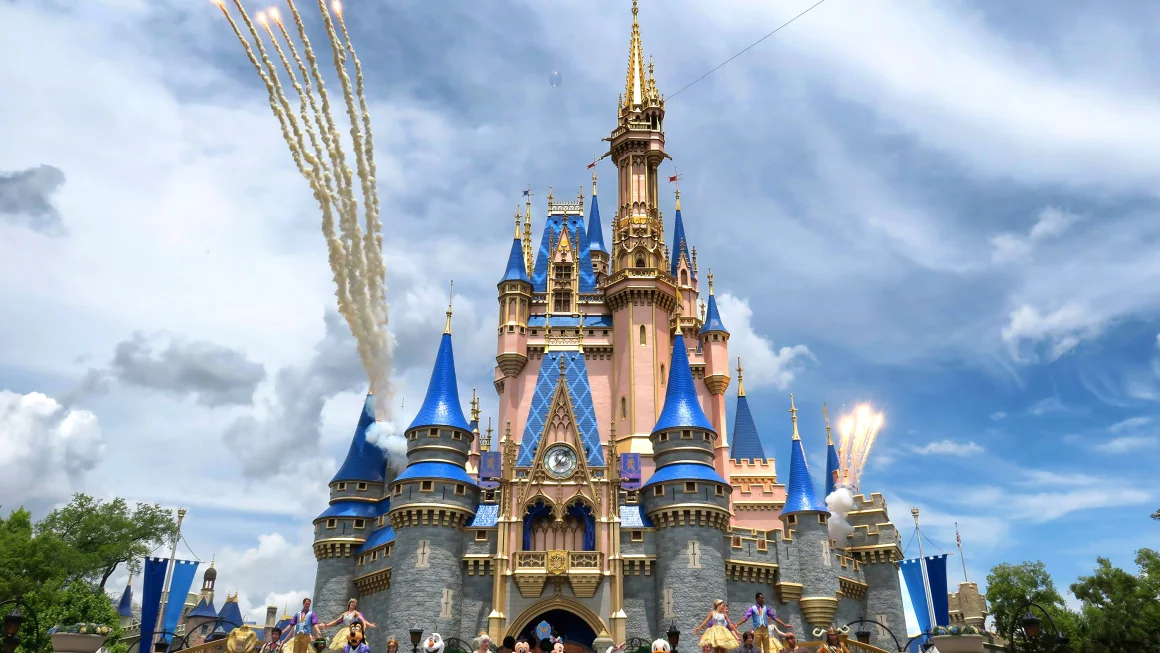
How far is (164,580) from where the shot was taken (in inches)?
1847

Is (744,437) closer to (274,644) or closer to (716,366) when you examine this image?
(716,366)

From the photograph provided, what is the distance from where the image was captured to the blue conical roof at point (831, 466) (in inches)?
2195

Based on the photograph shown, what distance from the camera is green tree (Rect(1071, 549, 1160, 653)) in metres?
45.6

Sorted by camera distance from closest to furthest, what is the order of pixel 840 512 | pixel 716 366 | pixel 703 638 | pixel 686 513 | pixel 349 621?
pixel 703 638
pixel 349 621
pixel 686 513
pixel 840 512
pixel 716 366

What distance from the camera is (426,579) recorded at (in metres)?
39.9

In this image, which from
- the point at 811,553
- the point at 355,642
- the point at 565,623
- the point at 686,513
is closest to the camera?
the point at 355,642

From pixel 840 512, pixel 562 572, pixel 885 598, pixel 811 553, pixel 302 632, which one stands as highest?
pixel 840 512

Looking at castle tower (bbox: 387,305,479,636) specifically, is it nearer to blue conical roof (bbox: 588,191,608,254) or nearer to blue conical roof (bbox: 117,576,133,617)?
blue conical roof (bbox: 588,191,608,254)

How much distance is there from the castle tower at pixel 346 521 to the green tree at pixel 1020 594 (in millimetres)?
46418

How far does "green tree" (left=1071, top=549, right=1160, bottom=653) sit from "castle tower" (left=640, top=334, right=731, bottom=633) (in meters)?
23.0

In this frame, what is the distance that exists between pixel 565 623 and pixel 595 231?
31.8 metres

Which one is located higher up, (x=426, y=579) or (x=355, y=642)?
(x=426, y=579)

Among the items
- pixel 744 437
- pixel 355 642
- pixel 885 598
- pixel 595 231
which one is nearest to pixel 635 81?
pixel 595 231

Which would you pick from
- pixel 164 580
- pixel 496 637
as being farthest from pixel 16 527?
pixel 496 637
